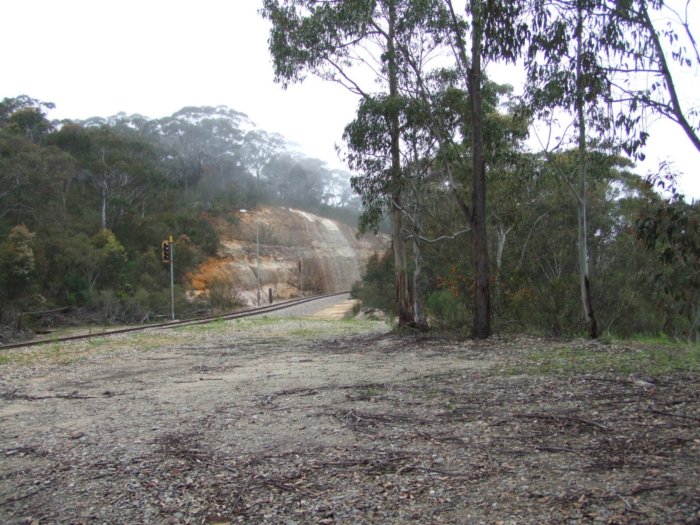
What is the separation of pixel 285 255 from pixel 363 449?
186ft

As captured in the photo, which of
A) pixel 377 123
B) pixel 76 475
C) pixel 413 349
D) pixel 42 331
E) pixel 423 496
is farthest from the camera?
pixel 42 331

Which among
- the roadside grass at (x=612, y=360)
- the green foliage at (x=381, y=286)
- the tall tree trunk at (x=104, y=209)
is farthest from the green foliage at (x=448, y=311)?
the tall tree trunk at (x=104, y=209)

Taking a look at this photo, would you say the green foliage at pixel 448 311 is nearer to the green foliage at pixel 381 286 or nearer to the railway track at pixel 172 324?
the green foliage at pixel 381 286

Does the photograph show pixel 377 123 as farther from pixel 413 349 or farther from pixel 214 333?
pixel 214 333

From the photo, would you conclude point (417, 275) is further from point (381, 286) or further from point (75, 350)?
point (381, 286)

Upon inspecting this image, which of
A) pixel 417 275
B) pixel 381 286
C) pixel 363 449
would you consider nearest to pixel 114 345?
pixel 417 275

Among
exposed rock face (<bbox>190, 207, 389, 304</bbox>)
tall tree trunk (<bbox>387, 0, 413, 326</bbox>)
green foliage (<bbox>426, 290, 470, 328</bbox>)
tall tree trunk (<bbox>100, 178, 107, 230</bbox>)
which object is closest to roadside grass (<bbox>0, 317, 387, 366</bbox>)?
tall tree trunk (<bbox>387, 0, 413, 326</bbox>)

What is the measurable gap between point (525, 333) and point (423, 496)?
9285 millimetres

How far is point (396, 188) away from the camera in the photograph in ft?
47.6

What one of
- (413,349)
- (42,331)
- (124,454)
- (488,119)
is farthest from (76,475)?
(42,331)

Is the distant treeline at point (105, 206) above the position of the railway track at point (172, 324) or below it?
above

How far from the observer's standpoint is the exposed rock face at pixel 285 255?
50.0 meters

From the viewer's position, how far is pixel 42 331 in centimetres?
2347

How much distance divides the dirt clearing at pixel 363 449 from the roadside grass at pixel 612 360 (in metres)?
0.28
